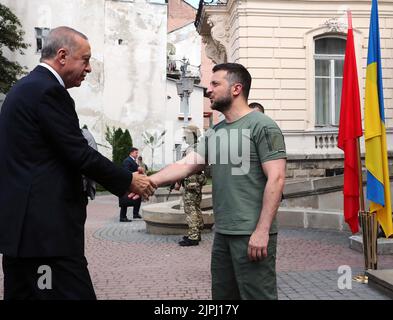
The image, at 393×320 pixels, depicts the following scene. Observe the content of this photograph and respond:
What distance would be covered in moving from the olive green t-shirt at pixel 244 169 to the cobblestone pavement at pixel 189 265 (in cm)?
261

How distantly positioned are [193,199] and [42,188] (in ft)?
20.6

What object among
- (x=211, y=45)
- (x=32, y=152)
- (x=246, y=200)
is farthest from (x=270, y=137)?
(x=211, y=45)

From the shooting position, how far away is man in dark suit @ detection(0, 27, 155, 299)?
3098mm

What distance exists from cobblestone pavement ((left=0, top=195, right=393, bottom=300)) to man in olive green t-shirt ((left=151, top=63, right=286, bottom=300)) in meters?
2.45

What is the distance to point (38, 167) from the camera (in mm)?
3117

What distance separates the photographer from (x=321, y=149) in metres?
15.6

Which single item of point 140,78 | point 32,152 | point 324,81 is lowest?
point 32,152

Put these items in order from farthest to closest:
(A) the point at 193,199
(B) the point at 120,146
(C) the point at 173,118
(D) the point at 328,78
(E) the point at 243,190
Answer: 1. (C) the point at 173,118
2. (B) the point at 120,146
3. (D) the point at 328,78
4. (A) the point at 193,199
5. (E) the point at 243,190

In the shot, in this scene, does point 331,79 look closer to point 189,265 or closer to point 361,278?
point 189,265

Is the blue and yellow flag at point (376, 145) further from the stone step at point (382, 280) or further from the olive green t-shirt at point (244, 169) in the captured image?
the olive green t-shirt at point (244, 169)

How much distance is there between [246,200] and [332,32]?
13.8 m

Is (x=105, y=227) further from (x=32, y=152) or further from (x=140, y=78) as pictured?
(x=140, y=78)

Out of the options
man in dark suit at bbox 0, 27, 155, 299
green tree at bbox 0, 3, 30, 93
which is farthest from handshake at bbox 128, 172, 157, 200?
green tree at bbox 0, 3, 30, 93

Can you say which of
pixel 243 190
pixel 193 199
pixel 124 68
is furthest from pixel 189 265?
pixel 124 68
